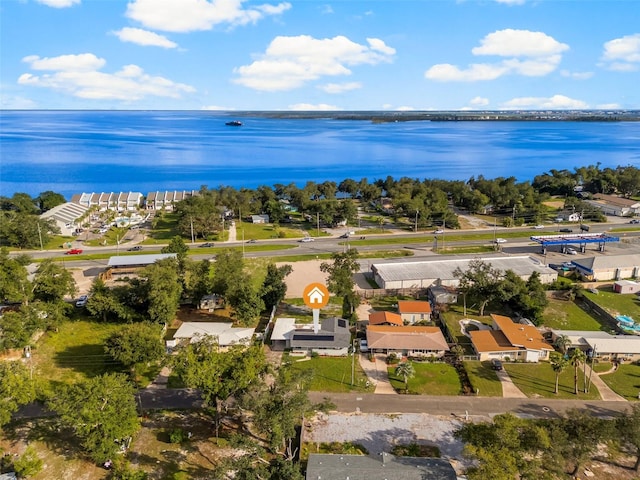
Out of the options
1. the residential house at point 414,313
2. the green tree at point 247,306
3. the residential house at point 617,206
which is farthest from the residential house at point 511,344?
the residential house at point 617,206

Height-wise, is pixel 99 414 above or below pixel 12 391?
below

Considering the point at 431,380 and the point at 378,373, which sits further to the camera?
the point at 378,373

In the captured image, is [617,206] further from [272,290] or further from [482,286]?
[272,290]

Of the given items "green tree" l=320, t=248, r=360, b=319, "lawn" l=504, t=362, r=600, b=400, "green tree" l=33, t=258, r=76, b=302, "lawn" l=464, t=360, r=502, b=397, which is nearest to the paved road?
"lawn" l=504, t=362, r=600, b=400

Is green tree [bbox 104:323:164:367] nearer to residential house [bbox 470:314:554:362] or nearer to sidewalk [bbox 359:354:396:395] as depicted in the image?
sidewalk [bbox 359:354:396:395]

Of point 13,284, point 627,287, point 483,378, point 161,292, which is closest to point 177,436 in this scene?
point 161,292

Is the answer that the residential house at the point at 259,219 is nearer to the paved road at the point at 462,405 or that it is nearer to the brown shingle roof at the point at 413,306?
the brown shingle roof at the point at 413,306
